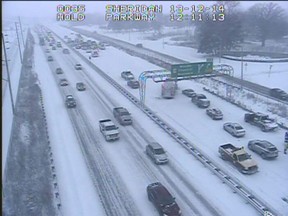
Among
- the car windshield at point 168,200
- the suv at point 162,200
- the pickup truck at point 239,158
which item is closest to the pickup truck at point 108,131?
the pickup truck at point 239,158

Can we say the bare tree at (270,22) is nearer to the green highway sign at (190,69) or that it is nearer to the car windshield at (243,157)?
the green highway sign at (190,69)

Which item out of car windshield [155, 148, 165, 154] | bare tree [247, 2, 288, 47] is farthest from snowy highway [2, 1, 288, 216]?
bare tree [247, 2, 288, 47]

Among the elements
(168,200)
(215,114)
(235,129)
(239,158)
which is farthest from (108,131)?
(168,200)

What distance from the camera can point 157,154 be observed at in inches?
1117

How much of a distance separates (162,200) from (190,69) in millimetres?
27723

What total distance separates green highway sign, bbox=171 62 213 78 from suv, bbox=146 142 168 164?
18577 millimetres

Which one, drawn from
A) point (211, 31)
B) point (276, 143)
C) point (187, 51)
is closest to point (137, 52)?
point (187, 51)

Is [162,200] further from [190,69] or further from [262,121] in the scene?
[190,69]

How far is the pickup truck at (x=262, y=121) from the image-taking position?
34500mm

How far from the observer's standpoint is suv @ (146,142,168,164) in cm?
2798

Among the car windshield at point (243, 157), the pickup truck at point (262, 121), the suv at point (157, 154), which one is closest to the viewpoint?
the car windshield at point (243, 157)

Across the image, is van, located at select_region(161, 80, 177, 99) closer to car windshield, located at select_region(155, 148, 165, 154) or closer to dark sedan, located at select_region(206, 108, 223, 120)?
dark sedan, located at select_region(206, 108, 223, 120)

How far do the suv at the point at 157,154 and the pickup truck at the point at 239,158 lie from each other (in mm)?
4705

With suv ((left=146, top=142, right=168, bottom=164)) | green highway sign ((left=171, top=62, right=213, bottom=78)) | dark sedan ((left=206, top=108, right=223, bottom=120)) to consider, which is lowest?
suv ((left=146, top=142, right=168, bottom=164))
